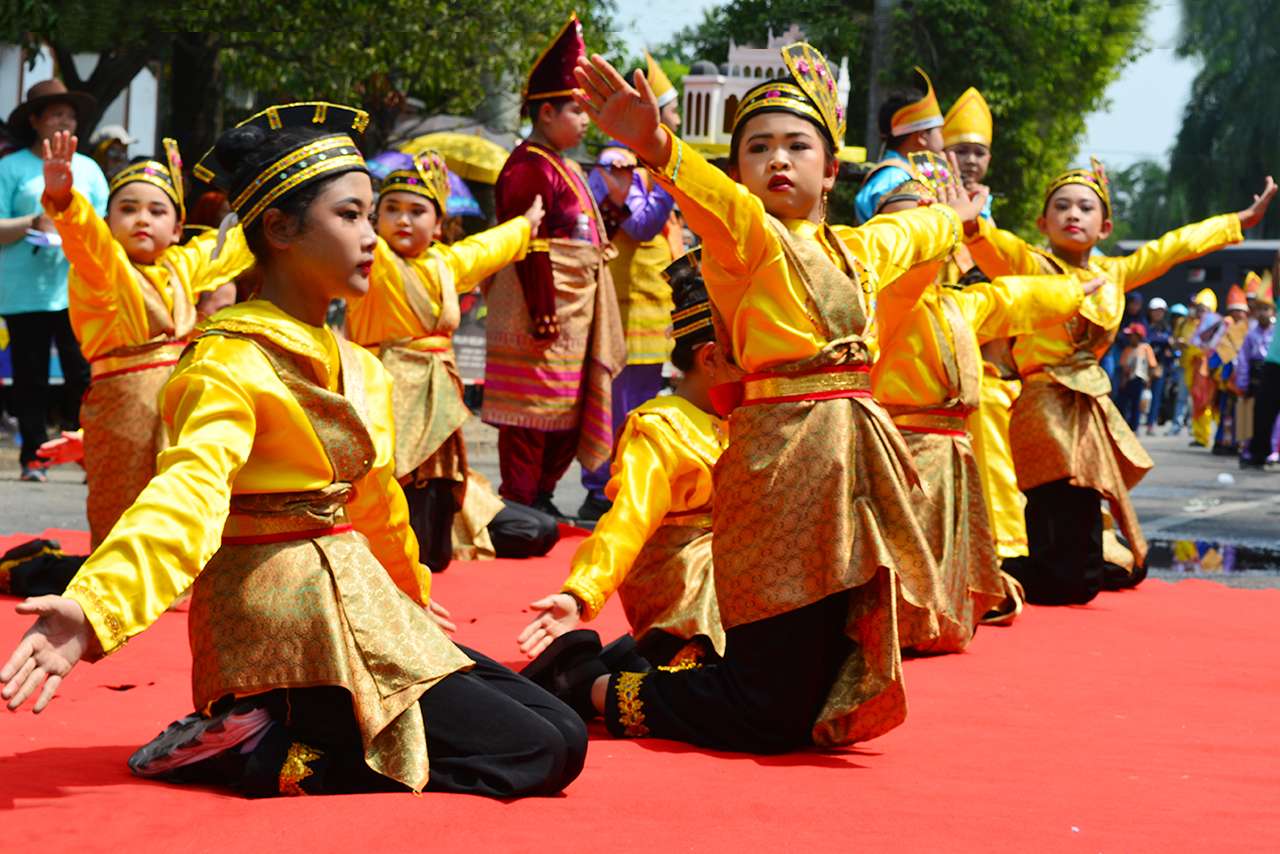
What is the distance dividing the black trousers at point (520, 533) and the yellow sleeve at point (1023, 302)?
2.07 meters

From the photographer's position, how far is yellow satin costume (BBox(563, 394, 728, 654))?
4273mm

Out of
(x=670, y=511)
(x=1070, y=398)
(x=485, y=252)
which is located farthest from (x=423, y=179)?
(x=670, y=511)

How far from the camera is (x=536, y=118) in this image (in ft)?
26.1

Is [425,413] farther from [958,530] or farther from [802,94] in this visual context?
[802,94]

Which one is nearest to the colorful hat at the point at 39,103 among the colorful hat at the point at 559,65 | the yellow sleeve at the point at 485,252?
the colorful hat at the point at 559,65

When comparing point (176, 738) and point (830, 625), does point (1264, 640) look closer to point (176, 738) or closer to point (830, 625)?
point (830, 625)

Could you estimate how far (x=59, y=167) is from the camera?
5051mm

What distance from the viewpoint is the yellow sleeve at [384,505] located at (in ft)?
11.3

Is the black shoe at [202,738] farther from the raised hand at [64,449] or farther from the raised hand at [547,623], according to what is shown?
the raised hand at [64,449]

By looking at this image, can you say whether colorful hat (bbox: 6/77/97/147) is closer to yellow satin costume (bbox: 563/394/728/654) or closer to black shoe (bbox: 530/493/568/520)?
black shoe (bbox: 530/493/568/520)

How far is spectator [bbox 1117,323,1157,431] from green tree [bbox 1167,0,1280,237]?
16913 millimetres

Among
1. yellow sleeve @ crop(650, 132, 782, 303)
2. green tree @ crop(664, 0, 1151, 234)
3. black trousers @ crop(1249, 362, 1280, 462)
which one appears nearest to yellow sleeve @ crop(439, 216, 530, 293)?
yellow sleeve @ crop(650, 132, 782, 303)

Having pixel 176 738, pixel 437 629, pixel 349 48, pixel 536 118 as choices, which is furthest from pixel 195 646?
pixel 349 48

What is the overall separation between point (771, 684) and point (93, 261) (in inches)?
109
